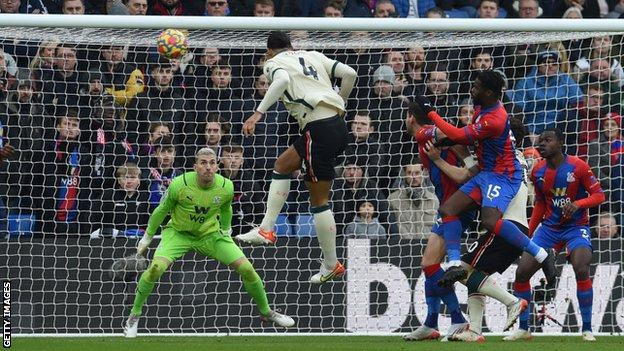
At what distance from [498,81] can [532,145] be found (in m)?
3.33

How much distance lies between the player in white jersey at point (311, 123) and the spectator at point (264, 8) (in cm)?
361

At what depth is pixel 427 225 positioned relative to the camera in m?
15.3

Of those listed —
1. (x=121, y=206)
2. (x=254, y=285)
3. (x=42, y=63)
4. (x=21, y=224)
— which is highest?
(x=42, y=63)

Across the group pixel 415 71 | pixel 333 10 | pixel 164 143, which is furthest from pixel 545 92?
pixel 164 143

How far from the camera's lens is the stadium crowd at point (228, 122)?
48.5ft

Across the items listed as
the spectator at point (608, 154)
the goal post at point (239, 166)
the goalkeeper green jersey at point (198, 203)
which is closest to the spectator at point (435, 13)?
the goal post at point (239, 166)

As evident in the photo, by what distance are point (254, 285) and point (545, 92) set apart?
4.01 metres

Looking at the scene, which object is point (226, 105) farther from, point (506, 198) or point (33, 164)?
point (506, 198)

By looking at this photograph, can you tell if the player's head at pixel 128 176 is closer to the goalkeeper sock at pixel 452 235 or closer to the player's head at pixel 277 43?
the player's head at pixel 277 43

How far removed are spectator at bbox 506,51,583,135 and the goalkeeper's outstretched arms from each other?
3.92 metres

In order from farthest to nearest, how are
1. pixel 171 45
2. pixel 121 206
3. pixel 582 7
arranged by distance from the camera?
pixel 582 7 → pixel 121 206 → pixel 171 45

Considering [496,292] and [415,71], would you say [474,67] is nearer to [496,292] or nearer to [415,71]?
[415,71]

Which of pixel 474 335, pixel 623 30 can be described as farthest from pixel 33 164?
pixel 623 30

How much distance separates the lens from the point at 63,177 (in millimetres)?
14844
